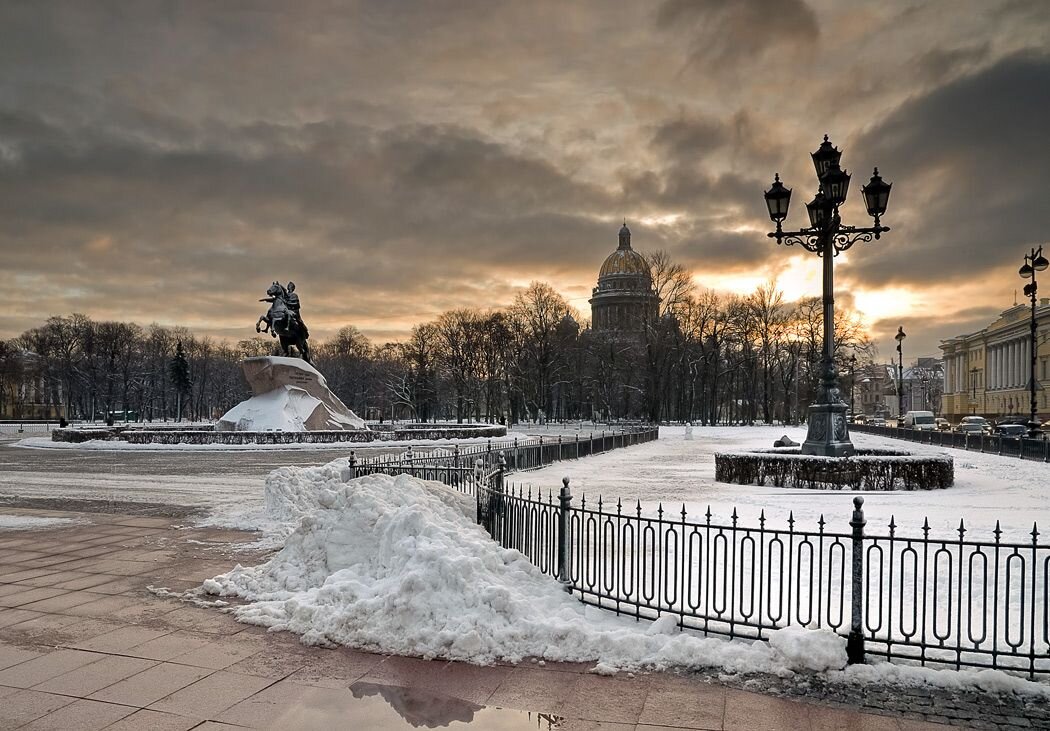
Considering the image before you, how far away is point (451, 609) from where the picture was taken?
23.2 feet

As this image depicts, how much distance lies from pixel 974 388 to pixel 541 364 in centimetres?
7411

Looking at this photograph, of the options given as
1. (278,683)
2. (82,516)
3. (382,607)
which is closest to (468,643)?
(382,607)

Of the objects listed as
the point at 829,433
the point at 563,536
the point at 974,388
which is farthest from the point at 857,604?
the point at 974,388

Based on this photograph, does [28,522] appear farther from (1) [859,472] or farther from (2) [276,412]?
(2) [276,412]

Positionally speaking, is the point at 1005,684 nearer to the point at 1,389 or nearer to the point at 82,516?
the point at 82,516

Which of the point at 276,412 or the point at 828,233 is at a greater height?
the point at 828,233

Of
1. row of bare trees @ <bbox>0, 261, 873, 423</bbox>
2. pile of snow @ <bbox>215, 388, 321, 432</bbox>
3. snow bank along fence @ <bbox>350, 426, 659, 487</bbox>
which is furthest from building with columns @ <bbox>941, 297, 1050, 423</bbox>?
pile of snow @ <bbox>215, 388, 321, 432</bbox>

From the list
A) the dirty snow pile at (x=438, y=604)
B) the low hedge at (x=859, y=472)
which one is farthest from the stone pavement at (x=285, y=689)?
the low hedge at (x=859, y=472)

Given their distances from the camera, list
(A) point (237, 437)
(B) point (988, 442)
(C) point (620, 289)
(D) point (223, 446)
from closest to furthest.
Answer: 1. (B) point (988, 442)
2. (D) point (223, 446)
3. (A) point (237, 437)
4. (C) point (620, 289)

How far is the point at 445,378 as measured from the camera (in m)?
97.2

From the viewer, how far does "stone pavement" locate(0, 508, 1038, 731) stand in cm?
541

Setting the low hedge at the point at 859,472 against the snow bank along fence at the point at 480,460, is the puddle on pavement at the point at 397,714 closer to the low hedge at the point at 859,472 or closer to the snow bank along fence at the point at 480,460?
the snow bank along fence at the point at 480,460

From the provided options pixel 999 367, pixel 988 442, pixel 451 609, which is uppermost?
pixel 999 367

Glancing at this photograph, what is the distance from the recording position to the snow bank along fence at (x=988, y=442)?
30641 millimetres
